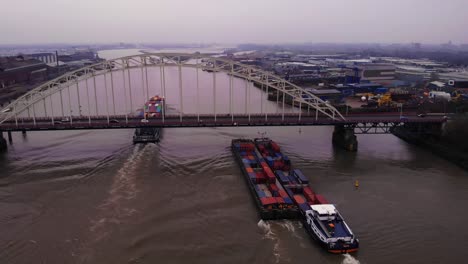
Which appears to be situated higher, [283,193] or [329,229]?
[283,193]

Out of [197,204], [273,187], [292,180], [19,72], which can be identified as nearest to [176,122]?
[197,204]

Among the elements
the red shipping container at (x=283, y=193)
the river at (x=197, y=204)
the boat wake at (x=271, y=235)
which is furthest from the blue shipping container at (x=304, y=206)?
the boat wake at (x=271, y=235)

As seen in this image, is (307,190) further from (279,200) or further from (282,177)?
(279,200)

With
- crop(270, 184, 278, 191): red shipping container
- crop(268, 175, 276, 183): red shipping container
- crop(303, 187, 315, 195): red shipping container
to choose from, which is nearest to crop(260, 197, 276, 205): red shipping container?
crop(270, 184, 278, 191): red shipping container

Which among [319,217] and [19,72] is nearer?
[319,217]

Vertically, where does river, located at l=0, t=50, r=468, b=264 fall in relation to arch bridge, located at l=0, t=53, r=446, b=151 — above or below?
below

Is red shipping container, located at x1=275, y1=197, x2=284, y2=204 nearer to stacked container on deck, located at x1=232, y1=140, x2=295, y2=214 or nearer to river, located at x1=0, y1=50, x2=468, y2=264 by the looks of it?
stacked container on deck, located at x1=232, y1=140, x2=295, y2=214

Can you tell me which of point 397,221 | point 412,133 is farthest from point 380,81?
point 397,221
